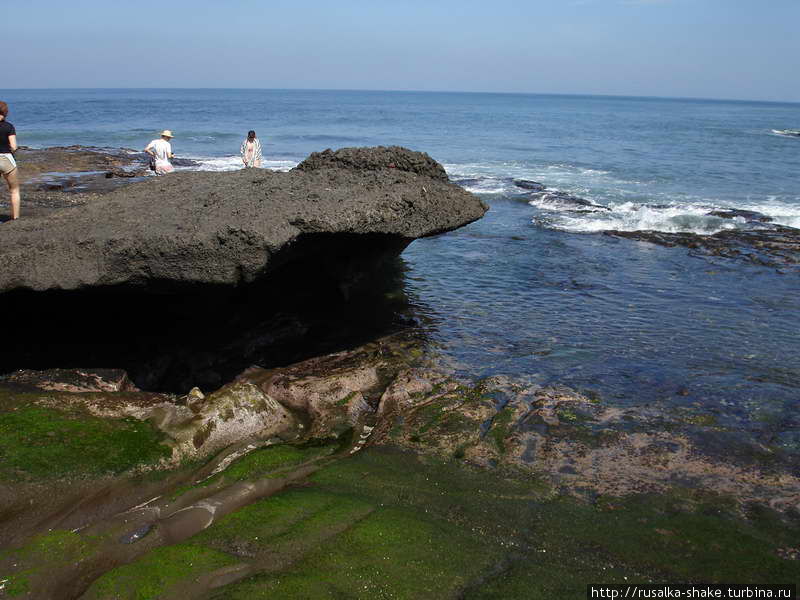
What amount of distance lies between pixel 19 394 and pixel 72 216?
231 cm

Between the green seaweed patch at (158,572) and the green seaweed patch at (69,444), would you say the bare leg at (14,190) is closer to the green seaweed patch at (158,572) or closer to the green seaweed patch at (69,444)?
the green seaweed patch at (69,444)

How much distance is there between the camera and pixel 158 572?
4.50 metres

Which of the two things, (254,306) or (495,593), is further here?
(254,306)

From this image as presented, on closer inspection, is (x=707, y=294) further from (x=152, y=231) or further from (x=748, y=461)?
(x=152, y=231)

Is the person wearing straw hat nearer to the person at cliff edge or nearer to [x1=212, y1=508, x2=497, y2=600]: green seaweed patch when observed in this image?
the person at cliff edge

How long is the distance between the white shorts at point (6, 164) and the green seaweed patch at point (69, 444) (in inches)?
230

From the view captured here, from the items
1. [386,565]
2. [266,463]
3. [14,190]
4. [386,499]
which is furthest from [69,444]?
[14,190]

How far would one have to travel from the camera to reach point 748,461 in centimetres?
659

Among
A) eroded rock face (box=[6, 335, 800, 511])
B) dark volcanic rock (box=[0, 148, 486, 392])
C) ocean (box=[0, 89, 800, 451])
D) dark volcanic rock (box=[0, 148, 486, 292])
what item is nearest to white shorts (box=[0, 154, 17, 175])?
dark volcanic rock (box=[0, 148, 486, 392])

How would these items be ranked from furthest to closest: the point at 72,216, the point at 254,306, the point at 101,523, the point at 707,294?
the point at 707,294 < the point at 254,306 < the point at 72,216 < the point at 101,523

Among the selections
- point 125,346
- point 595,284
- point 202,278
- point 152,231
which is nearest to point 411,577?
point 202,278

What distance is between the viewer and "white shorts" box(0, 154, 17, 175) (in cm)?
1052

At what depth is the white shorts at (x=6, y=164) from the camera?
34.5ft

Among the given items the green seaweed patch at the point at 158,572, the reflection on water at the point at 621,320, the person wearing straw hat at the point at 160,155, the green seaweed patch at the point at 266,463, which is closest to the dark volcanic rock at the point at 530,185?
the reflection on water at the point at 621,320
